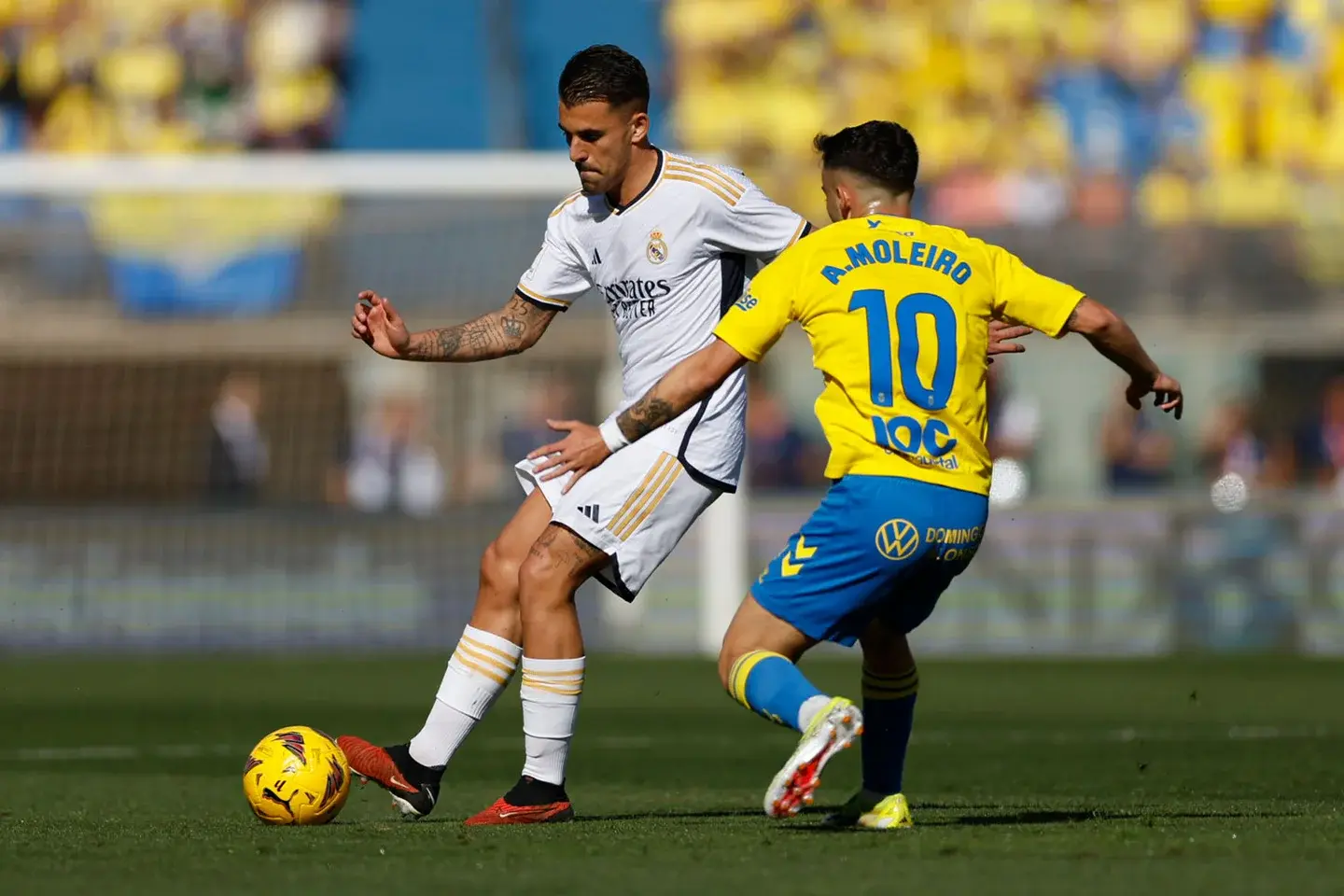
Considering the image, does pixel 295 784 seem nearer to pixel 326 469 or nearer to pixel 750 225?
pixel 750 225

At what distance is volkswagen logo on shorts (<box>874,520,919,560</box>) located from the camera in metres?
5.18

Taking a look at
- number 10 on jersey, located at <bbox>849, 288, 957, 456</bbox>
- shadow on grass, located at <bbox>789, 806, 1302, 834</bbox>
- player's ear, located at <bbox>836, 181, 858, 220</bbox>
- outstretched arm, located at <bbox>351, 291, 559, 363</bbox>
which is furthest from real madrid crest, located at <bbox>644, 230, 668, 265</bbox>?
shadow on grass, located at <bbox>789, 806, 1302, 834</bbox>

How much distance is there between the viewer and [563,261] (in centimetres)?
638

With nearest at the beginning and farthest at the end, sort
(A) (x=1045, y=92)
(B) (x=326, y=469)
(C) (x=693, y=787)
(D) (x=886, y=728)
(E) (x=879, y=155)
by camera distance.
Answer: (E) (x=879, y=155) → (D) (x=886, y=728) → (C) (x=693, y=787) → (B) (x=326, y=469) → (A) (x=1045, y=92)

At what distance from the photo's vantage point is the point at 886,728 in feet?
19.0

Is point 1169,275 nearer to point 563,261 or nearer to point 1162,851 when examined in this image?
point 563,261

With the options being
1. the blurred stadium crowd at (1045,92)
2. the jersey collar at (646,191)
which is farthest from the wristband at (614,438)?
the blurred stadium crowd at (1045,92)

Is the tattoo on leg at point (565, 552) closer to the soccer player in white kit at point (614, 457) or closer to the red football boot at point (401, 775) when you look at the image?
the soccer player in white kit at point (614, 457)

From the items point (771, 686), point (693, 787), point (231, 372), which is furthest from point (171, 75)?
point (771, 686)

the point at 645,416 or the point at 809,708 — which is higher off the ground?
the point at 645,416

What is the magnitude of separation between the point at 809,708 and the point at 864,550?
46 cm

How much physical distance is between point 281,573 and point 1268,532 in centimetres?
729

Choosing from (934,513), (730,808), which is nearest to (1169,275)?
(730,808)

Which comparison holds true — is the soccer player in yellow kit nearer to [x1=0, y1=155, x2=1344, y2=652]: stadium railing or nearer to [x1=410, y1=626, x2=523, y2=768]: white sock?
[x1=410, y1=626, x2=523, y2=768]: white sock
